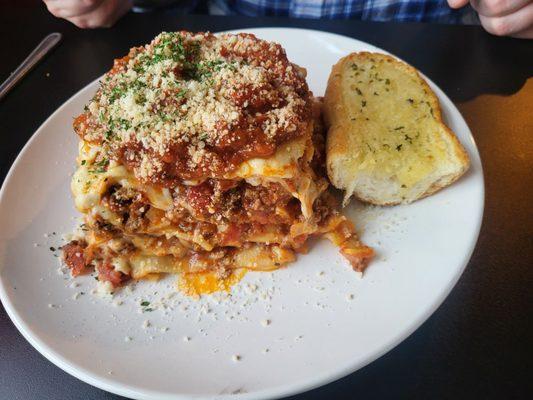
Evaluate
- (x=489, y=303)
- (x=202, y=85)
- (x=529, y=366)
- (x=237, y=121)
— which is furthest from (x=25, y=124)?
(x=529, y=366)

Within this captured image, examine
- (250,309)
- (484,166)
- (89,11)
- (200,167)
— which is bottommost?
(250,309)

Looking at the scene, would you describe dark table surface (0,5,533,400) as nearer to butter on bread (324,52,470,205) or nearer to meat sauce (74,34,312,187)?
butter on bread (324,52,470,205)

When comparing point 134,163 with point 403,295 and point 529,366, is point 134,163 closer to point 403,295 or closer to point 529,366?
point 403,295

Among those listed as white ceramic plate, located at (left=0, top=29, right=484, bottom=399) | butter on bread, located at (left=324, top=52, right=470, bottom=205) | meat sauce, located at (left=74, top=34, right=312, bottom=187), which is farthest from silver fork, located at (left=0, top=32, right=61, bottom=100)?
butter on bread, located at (left=324, top=52, right=470, bottom=205)

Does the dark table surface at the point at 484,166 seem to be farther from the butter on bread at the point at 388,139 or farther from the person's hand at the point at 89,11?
the butter on bread at the point at 388,139

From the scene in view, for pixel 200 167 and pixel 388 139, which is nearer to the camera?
pixel 200 167

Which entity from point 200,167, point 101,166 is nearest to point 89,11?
point 101,166

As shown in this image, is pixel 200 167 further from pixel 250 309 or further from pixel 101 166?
pixel 250 309
